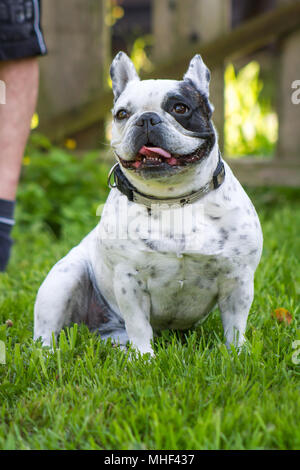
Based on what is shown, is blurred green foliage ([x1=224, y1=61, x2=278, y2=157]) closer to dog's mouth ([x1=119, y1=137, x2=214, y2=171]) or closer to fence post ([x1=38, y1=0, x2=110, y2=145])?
fence post ([x1=38, y1=0, x2=110, y2=145])

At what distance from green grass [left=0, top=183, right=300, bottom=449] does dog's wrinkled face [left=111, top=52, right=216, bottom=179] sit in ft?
1.88

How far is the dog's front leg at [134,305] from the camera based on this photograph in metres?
1.97

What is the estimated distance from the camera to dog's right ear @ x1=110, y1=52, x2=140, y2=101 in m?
2.06

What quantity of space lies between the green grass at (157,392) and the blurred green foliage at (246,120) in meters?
3.44

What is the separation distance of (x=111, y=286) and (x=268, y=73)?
6598mm

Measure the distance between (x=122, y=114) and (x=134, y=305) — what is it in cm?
62

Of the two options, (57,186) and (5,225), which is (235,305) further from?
(57,186)

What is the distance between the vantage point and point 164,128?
6.07ft

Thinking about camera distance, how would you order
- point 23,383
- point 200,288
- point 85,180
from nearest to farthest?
point 23,383 → point 200,288 → point 85,180

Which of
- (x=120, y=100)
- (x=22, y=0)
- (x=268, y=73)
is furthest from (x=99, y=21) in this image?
(x=268, y=73)

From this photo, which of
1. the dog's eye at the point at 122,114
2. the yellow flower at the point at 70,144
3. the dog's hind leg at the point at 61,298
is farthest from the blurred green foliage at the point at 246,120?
the dog's eye at the point at 122,114

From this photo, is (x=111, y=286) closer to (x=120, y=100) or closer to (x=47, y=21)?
(x=120, y=100)

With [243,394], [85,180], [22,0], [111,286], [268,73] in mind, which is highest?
[268,73]

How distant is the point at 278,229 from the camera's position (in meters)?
3.76
